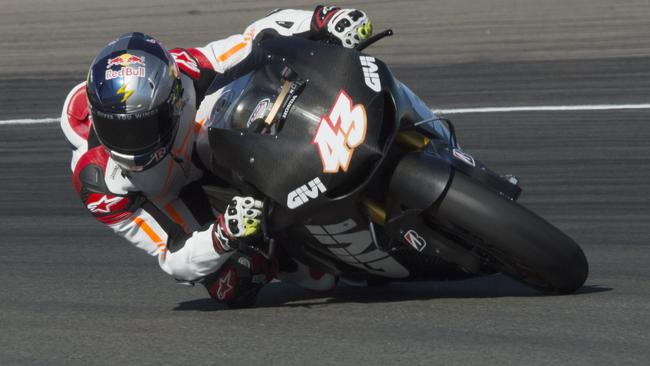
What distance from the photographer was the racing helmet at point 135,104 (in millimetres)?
4617

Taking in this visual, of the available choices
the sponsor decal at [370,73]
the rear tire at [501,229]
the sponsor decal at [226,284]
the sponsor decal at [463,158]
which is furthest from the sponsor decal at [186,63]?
the rear tire at [501,229]

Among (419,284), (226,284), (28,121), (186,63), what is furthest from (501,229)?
(28,121)

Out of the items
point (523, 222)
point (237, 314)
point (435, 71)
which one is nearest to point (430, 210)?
point (523, 222)

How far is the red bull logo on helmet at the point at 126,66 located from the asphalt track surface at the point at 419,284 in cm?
109

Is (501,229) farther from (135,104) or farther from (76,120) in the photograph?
(76,120)

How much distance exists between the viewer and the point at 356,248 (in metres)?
4.70

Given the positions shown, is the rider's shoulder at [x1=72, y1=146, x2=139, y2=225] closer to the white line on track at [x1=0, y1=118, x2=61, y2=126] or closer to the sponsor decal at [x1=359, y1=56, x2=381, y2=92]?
the sponsor decal at [x1=359, y1=56, x2=381, y2=92]

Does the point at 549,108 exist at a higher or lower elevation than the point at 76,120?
lower

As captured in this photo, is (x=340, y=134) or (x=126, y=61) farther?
(x=126, y=61)

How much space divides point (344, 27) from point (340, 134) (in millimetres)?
968

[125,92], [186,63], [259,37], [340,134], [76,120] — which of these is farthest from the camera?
[76,120]

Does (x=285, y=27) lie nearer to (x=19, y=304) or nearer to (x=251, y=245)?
(x=251, y=245)

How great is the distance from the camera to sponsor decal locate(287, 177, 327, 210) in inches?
165

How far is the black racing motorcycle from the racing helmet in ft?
0.77
